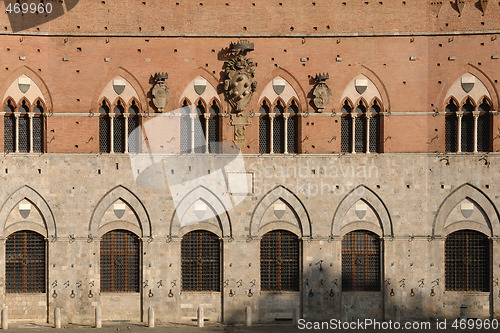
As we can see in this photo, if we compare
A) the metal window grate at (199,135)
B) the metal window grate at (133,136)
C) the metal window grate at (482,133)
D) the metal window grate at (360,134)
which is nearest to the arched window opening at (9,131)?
the metal window grate at (133,136)

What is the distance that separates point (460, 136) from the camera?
34.8 metres

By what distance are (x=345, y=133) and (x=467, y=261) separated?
6848 mm

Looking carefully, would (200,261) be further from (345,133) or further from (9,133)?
(9,133)

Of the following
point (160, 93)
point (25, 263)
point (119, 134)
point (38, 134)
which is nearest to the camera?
point (25, 263)

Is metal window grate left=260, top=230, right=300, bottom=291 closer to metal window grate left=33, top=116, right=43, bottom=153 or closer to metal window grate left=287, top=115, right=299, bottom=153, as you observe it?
metal window grate left=287, top=115, right=299, bottom=153

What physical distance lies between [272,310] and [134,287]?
5392mm

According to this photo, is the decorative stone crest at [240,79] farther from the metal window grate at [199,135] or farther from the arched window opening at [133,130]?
the arched window opening at [133,130]

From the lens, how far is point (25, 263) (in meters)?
34.3

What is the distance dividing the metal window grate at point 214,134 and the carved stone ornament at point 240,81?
1069 millimetres

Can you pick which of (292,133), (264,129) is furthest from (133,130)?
(292,133)

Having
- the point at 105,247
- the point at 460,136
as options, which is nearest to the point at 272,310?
the point at 105,247

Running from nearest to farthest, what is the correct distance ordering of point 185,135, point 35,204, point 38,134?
point 35,204
point 38,134
point 185,135

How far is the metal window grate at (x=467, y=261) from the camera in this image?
34906mm

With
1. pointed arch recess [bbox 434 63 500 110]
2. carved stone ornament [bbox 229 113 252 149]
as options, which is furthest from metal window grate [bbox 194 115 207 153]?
pointed arch recess [bbox 434 63 500 110]
